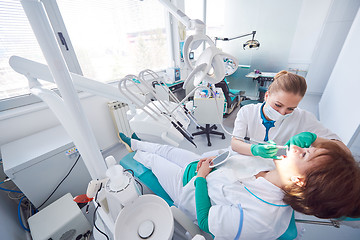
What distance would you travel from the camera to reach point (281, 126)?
3.43ft

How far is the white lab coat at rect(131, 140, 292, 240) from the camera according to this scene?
25.3 inches

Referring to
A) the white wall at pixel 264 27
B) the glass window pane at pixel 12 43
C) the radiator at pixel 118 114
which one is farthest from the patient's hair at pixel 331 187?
the white wall at pixel 264 27

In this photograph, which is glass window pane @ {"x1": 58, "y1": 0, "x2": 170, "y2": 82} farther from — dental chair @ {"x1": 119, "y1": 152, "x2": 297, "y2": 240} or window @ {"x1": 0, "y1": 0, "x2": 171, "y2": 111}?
dental chair @ {"x1": 119, "y1": 152, "x2": 297, "y2": 240}

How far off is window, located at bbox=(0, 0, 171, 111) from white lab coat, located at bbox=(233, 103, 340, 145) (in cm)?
196

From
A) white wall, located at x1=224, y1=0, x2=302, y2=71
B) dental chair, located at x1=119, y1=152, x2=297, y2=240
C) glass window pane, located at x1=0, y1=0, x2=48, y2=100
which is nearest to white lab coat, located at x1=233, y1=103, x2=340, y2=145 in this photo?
dental chair, located at x1=119, y1=152, x2=297, y2=240

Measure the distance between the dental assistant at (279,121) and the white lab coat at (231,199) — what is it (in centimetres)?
18

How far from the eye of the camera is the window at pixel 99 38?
1.36 meters

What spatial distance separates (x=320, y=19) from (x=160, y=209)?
5095mm

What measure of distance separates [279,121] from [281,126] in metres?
0.04

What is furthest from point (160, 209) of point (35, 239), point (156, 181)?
point (35, 239)

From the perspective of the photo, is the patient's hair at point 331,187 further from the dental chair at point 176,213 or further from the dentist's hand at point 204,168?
the dentist's hand at point 204,168

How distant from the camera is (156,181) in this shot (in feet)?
3.86

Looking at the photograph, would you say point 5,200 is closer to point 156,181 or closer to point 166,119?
point 156,181

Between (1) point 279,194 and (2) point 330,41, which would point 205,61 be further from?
(2) point 330,41
